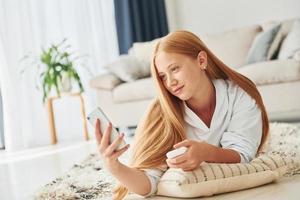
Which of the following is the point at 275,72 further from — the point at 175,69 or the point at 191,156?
the point at 191,156

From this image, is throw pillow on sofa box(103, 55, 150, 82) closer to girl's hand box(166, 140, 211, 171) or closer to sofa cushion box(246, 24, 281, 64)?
sofa cushion box(246, 24, 281, 64)

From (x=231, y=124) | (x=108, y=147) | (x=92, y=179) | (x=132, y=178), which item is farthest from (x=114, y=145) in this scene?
(x=92, y=179)

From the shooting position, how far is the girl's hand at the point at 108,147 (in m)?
1.38

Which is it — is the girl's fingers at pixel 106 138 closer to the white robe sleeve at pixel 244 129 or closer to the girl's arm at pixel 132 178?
the girl's arm at pixel 132 178

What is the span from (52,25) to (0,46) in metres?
0.62

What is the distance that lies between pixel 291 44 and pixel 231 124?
2.30 metres

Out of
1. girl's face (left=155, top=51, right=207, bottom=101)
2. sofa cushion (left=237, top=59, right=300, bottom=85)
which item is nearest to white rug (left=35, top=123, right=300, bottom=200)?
girl's face (left=155, top=51, right=207, bottom=101)

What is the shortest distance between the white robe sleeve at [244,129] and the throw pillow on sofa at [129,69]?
8.89 ft

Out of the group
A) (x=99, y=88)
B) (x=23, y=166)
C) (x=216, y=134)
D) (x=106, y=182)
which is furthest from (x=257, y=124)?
(x=99, y=88)

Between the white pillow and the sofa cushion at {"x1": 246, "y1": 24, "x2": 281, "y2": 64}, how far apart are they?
2.55m

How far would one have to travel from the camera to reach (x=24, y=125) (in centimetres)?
483

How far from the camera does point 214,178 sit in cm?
149

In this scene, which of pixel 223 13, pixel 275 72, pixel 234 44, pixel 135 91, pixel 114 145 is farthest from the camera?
pixel 223 13

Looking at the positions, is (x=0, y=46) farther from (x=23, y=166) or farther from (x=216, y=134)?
(x=216, y=134)
